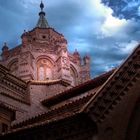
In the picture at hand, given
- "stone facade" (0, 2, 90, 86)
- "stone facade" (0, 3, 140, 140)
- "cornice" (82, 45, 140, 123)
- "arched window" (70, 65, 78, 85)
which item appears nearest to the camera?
"stone facade" (0, 3, 140, 140)

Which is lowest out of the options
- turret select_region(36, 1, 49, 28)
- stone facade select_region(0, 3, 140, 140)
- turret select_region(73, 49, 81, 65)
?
stone facade select_region(0, 3, 140, 140)

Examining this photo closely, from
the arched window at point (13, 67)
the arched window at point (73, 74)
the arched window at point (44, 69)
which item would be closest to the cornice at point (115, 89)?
the arched window at point (44, 69)

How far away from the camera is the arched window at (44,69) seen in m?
73.6

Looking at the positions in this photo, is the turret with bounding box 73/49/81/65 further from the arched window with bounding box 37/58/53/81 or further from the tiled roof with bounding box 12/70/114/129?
the tiled roof with bounding box 12/70/114/129

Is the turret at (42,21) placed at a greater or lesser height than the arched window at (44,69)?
greater

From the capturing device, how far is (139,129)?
17422mm

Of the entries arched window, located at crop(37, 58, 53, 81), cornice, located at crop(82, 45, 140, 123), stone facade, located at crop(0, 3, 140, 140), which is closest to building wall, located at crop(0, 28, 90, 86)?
arched window, located at crop(37, 58, 53, 81)

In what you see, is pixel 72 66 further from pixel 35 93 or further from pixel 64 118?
pixel 64 118

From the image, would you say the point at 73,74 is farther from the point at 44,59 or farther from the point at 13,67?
the point at 13,67

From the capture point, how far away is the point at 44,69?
75.2 meters

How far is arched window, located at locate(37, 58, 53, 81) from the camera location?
73625 mm

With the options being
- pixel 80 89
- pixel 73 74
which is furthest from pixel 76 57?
pixel 80 89

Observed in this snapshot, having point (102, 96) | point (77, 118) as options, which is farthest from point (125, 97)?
point (77, 118)

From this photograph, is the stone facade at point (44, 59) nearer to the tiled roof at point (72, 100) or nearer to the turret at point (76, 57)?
the turret at point (76, 57)
